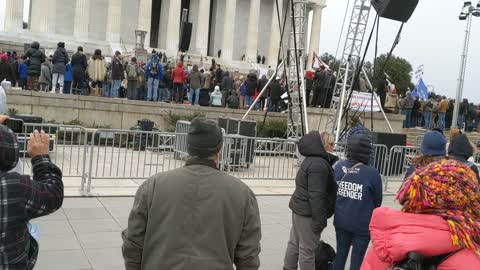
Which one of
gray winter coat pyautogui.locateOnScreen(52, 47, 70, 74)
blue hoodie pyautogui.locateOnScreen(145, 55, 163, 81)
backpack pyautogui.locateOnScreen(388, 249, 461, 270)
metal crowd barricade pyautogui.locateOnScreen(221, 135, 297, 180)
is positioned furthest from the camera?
blue hoodie pyautogui.locateOnScreen(145, 55, 163, 81)

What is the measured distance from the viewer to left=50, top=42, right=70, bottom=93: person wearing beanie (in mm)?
18453

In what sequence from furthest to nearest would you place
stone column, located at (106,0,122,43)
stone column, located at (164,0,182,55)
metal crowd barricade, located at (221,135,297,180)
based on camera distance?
1. stone column, located at (164,0,182,55)
2. stone column, located at (106,0,122,43)
3. metal crowd barricade, located at (221,135,297,180)

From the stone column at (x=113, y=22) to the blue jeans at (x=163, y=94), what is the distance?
26808mm

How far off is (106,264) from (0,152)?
351 cm

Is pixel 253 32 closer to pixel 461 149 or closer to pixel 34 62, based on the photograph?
pixel 34 62

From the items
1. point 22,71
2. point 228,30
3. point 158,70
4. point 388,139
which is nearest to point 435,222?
point 388,139

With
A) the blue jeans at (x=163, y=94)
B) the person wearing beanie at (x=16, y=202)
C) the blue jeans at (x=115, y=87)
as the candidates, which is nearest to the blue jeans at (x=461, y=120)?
the blue jeans at (x=163, y=94)

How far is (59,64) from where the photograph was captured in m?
18.7

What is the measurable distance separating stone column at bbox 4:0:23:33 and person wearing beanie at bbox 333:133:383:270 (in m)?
43.7

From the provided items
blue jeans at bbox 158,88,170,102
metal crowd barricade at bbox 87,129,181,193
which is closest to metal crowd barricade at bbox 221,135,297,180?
metal crowd barricade at bbox 87,129,181,193

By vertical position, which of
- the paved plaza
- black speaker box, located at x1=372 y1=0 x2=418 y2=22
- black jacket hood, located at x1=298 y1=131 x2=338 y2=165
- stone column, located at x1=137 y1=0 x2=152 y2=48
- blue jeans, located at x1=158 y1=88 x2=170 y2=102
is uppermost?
stone column, located at x1=137 y1=0 x2=152 y2=48

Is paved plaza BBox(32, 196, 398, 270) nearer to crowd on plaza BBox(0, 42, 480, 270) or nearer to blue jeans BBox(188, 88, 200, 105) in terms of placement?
crowd on plaza BBox(0, 42, 480, 270)

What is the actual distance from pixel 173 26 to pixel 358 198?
46138 millimetres

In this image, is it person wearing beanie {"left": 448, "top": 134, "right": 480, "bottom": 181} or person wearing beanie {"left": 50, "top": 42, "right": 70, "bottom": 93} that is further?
person wearing beanie {"left": 50, "top": 42, "right": 70, "bottom": 93}
